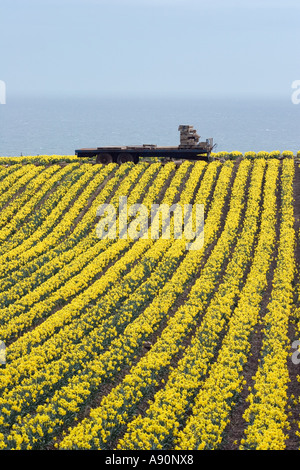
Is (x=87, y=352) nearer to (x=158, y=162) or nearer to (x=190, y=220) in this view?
(x=190, y=220)

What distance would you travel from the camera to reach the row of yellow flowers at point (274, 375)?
1191 cm

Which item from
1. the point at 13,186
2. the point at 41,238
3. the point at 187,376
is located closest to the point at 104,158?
the point at 13,186

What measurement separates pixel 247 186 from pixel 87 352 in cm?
2005

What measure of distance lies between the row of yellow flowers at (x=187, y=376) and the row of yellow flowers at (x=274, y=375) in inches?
60.5

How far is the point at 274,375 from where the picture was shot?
1436 cm

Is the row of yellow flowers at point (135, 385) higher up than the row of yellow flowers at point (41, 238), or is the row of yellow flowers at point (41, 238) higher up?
the row of yellow flowers at point (41, 238)

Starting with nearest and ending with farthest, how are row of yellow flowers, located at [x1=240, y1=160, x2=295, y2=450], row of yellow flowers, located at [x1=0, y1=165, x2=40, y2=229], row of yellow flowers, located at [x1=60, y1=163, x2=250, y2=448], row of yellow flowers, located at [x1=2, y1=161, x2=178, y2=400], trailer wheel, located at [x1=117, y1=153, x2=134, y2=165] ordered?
1. row of yellow flowers, located at [x1=240, y1=160, x2=295, y2=450]
2. row of yellow flowers, located at [x1=60, y1=163, x2=250, y2=448]
3. row of yellow flowers, located at [x1=2, y1=161, x2=178, y2=400]
4. row of yellow flowers, located at [x1=0, y1=165, x2=40, y2=229]
5. trailer wheel, located at [x1=117, y1=153, x2=134, y2=165]

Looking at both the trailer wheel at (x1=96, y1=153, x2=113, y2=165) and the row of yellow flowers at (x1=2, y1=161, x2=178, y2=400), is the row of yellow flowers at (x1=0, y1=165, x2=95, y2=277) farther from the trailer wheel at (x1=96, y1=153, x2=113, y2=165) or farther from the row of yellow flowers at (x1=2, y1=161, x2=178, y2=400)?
the row of yellow flowers at (x1=2, y1=161, x2=178, y2=400)

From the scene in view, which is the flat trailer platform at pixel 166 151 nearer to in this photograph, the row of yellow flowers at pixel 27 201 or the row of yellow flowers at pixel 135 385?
the row of yellow flowers at pixel 27 201

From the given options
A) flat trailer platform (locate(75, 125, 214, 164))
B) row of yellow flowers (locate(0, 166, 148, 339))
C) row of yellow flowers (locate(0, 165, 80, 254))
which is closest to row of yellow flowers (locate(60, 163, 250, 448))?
row of yellow flowers (locate(0, 166, 148, 339))

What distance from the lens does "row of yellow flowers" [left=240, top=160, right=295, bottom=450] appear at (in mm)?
11914

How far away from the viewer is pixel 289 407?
538 inches

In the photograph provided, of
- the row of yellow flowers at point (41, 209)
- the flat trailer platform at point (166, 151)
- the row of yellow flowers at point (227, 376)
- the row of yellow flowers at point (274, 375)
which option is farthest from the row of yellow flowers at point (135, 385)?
the flat trailer platform at point (166, 151)

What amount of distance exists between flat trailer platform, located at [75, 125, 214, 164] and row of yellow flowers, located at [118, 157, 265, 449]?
14255 mm
